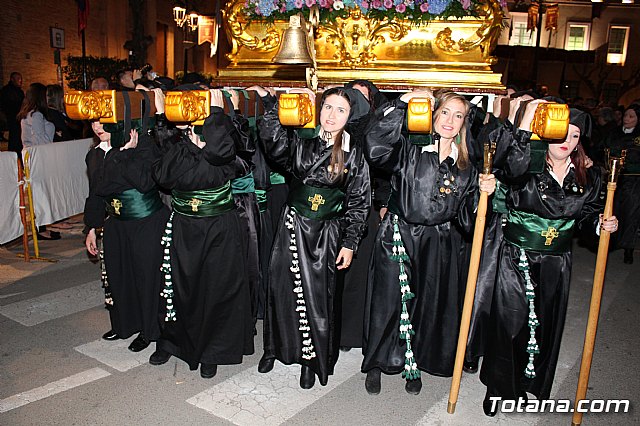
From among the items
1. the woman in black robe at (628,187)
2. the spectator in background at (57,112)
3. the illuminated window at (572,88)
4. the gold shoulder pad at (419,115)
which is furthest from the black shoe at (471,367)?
the illuminated window at (572,88)

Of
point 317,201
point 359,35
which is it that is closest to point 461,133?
point 317,201

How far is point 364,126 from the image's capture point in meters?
3.72

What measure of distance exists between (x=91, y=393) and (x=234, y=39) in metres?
3.31

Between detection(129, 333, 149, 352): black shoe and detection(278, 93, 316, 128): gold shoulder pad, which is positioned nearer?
detection(278, 93, 316, 128): gold shoulder pad

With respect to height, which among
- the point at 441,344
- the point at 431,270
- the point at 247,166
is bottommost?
the point at 441,344

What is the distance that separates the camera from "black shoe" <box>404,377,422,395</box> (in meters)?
3.82

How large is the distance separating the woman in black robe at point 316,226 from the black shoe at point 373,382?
27cm

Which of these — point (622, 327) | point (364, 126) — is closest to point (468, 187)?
point (364, 126)

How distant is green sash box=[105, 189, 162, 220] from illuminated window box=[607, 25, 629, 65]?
1427 inches

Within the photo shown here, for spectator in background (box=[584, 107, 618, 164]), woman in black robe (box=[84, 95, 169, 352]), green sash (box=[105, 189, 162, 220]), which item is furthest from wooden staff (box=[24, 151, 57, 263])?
spectator in background (box=[584, 107, 618, 164])

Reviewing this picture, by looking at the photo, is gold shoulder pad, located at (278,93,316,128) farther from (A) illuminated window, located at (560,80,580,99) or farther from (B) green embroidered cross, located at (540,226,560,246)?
(A) illuminated window, located at (560,80,580,99)

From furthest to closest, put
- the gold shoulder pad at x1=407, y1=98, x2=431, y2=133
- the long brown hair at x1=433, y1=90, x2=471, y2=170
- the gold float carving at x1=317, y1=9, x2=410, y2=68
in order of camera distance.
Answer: the gold float carving at x1=317, y1=9, x2=410, y2=68 → the long brown hair at x1=433, y1=90, x2=471, y2=170 → the gold shoulder pad at x1=407, y1=98, x2=431, y2=133

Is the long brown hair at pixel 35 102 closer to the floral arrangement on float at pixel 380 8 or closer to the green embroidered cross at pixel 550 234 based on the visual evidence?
the floral arrangement on float at pixel 380 8

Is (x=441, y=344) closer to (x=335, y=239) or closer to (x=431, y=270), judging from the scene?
(x=431, y=270)
